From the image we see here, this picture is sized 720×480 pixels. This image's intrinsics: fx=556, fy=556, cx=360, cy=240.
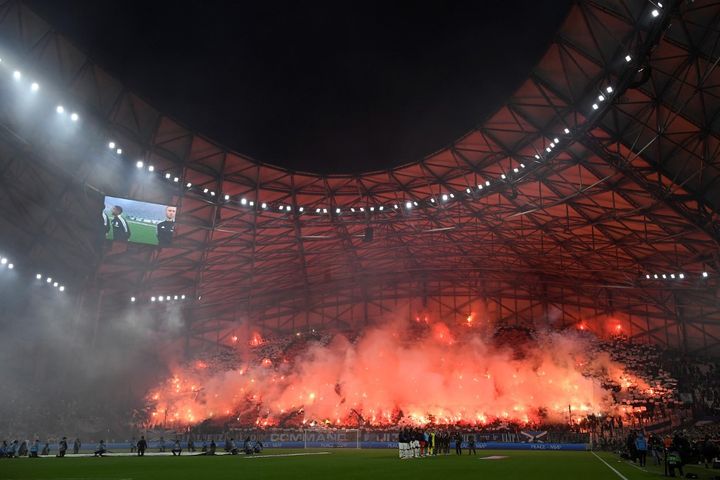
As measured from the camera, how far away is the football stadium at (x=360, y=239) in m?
21.4

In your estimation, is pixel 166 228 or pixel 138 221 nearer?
pixel 138 221

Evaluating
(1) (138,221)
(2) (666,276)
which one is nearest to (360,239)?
(1) (138,221)

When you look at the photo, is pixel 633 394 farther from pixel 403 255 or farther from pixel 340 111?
pixel 340 111

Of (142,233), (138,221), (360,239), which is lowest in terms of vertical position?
(142,233)

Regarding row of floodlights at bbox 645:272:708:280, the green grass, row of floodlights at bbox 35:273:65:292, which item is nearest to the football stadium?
the green grass

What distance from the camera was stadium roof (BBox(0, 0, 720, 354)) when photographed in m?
24.3

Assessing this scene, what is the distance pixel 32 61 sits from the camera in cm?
2423

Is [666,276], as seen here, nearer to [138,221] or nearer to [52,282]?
[138,221]

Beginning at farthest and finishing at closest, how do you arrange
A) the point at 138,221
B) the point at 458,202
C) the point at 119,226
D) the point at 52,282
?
the point at 52,282
the point at 458,202
the point at 138,221
the point at 119,226

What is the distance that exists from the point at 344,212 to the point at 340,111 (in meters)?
12.7

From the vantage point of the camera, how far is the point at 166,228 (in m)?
30.9

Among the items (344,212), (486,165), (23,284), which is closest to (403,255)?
(344,212)

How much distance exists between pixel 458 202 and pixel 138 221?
18881mm

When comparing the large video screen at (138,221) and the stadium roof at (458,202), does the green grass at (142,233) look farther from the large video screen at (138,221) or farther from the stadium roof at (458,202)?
the stadium roof at (458,202)
